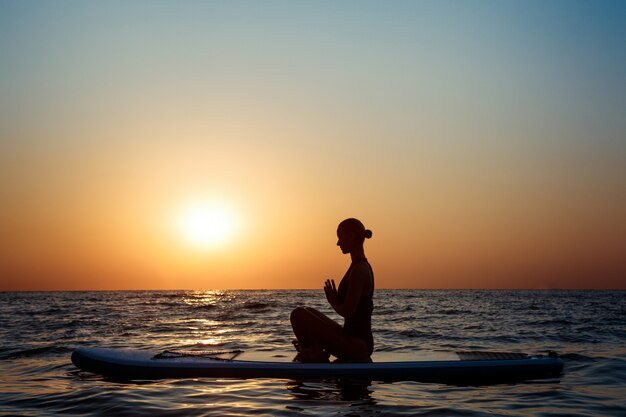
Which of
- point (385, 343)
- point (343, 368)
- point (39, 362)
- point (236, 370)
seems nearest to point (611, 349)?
point (385, 343)

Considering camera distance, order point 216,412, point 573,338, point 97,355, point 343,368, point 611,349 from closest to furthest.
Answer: point 216,412 < point 343,368 < point 97,355 < point 611,349 < point 573,338

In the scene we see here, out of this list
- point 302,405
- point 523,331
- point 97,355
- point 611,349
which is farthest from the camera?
point 523,331

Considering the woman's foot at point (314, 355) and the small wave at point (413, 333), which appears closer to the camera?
the woman's foot at point (314, 355)

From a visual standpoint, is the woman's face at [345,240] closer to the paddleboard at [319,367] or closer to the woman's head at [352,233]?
the woman's head at [352,233]

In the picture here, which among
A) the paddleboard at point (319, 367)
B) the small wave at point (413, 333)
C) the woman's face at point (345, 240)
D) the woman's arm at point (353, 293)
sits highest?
the woman's face at point (345, 240)

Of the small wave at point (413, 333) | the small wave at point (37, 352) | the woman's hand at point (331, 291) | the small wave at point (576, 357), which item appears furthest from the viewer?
the small wave at point (413, 333)

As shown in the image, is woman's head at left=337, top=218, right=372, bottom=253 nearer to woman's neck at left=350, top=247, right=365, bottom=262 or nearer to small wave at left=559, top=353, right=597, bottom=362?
woman's neck at left=350, top=247, right=365, bottom=262

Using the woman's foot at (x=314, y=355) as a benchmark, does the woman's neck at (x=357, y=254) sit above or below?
above

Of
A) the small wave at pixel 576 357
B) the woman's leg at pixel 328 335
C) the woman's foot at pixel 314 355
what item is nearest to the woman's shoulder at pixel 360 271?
the woman's leg at pixel 328 335

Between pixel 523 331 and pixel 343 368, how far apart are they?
12378 millimetres

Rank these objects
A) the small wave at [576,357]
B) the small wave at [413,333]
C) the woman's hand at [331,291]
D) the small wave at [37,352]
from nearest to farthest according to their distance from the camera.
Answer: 1. the woman's hand at [331,291]
2. the small wave at [576,357]
3. the small wave at [37,352]
4. the small wave at [413,333]

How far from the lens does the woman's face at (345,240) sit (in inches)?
297

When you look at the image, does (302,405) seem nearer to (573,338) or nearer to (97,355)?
(97,355)

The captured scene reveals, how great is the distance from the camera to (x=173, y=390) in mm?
7184
